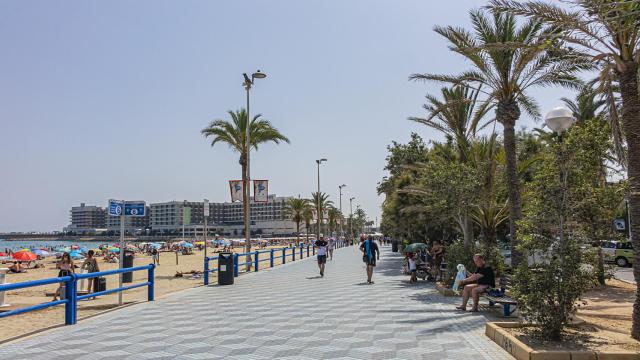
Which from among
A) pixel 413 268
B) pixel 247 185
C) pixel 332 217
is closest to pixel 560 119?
pixel 413 268

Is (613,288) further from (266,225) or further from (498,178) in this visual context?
(266,225)

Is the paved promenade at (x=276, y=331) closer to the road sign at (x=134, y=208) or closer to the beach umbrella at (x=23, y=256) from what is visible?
the road sign at (x=134, y=208)

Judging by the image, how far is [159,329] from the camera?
26.5 feet

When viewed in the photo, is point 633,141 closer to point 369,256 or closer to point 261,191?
point 369,256

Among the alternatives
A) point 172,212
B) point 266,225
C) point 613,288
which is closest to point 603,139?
point 613,288

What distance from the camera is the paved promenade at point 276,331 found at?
→ 634cm

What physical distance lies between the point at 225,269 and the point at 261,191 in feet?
28.9

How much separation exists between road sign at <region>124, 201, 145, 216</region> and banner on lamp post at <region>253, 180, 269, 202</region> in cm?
1172

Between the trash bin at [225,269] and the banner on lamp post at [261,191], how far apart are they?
8.24 meters

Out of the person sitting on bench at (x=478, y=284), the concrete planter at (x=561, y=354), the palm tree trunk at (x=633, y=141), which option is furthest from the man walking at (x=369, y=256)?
the concrete planter at (x=561, y=354)

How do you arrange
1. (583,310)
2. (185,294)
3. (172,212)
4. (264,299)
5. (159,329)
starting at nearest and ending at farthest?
(159,329) → (583,310) → (264,299) → (185,294) → (172,212)

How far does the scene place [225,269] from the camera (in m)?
15.7

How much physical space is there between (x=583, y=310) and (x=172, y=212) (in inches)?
7590

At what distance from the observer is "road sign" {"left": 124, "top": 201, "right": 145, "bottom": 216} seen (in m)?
11.8
